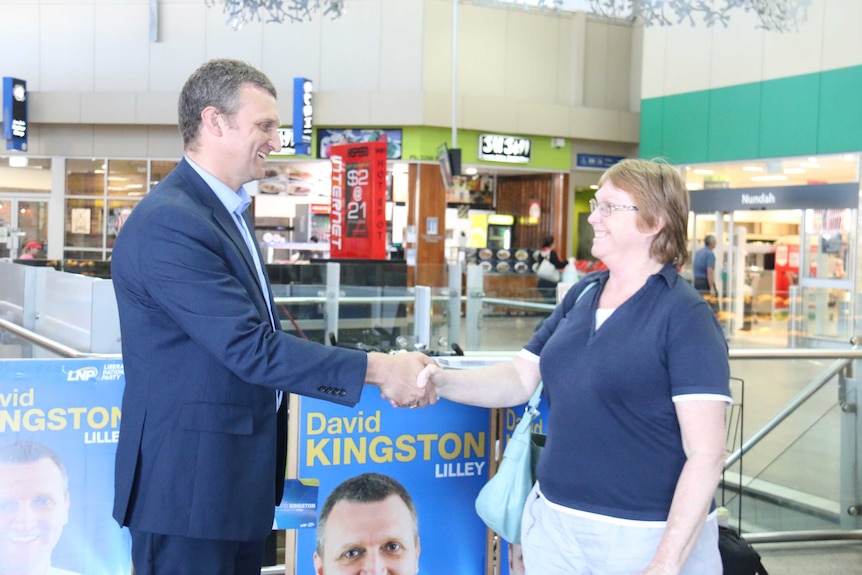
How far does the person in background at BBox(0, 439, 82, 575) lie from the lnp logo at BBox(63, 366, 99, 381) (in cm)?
24

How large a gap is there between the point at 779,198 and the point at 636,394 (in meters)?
14.8

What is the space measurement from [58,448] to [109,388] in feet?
0.82

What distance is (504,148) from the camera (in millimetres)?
20219

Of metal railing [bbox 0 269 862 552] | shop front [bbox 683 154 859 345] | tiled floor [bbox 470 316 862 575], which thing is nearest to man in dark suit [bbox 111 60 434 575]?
metal railing [bbox 0 269 862 552]

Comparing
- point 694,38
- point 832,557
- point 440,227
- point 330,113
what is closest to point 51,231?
point 330,113

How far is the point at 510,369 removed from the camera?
2631 millimetres

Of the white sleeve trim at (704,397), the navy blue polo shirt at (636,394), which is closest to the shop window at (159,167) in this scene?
the navy blue polo shirt at (636,394)

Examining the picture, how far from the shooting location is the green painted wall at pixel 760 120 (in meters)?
14.7

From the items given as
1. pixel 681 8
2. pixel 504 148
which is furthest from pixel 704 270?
pixel 504 148

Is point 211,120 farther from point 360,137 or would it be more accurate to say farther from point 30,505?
point 360,137

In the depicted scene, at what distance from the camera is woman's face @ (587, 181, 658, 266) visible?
225 cm

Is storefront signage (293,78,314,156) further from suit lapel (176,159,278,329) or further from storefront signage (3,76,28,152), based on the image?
suit lapel (176,159,278,329)

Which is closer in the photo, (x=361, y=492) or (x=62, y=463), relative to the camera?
(x=62, y=463)

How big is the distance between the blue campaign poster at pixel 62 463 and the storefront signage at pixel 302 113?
15.6 metres
